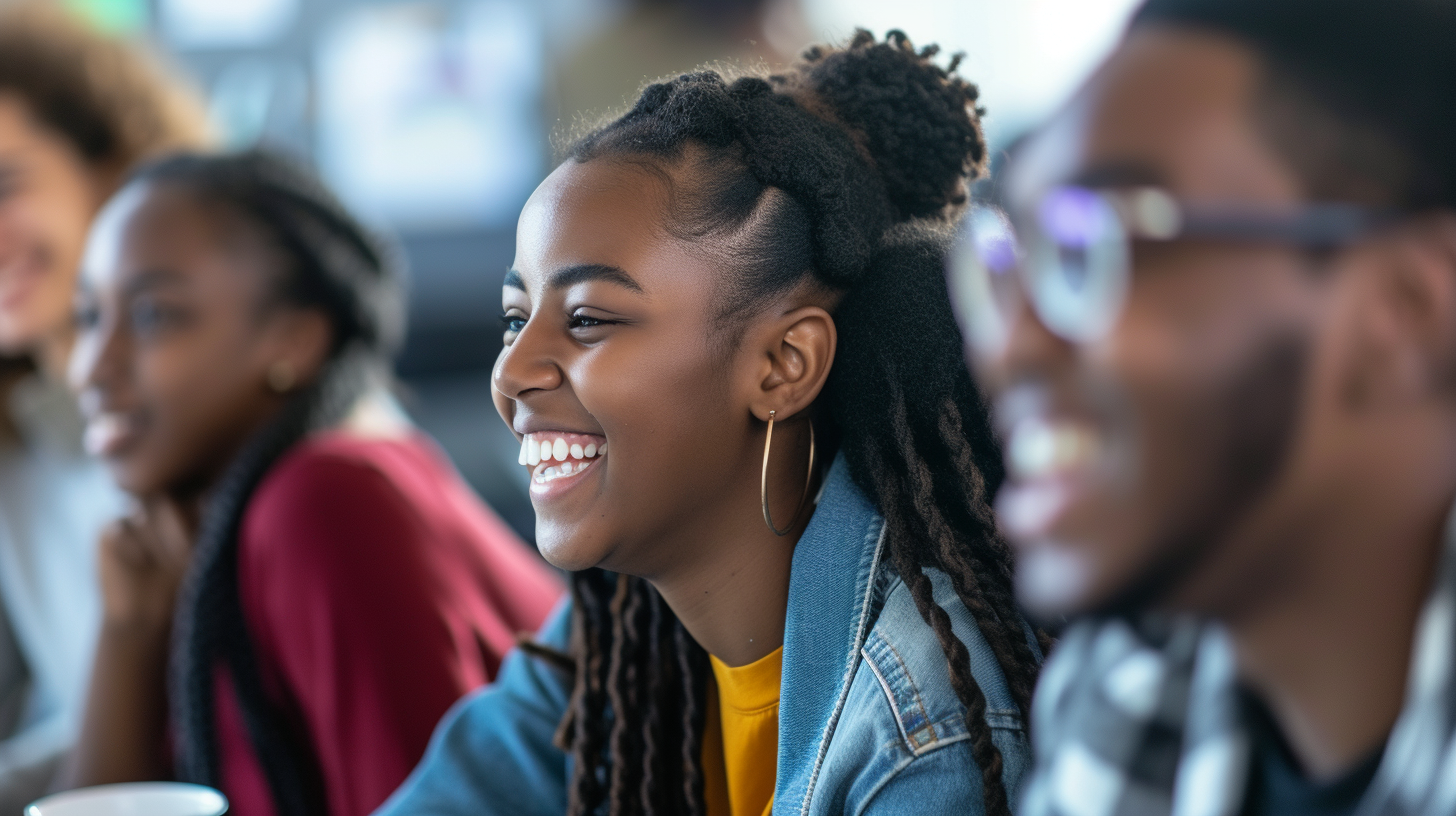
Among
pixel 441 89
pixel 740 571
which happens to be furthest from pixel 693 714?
pixel 441 89

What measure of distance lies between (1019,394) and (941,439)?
0.45m

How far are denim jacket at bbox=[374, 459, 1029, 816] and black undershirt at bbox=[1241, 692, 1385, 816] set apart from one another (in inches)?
10.8

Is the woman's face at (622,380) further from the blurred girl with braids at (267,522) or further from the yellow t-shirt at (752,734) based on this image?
the blurred girl with braids at (267,522)

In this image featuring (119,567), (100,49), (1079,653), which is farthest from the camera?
(100,49)

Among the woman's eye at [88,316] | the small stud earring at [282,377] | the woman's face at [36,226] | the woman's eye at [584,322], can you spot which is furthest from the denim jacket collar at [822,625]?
the woman's face at [36,226]

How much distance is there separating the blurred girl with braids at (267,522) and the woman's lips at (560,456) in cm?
48

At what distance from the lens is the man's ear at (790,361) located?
1.09 meters

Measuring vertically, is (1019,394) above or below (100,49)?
below

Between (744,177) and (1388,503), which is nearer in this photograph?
(1388,503)

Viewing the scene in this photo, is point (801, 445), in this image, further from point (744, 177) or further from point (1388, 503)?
point (1388, 503)

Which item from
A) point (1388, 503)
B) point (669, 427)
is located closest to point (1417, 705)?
point (1388, 503)

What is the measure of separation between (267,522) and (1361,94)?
52.2 inches

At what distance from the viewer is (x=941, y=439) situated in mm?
1076

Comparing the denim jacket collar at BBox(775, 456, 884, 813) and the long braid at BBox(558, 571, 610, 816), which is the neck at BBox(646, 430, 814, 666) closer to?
the denim jacket collar at BBox(775, 456, 884, 813)
